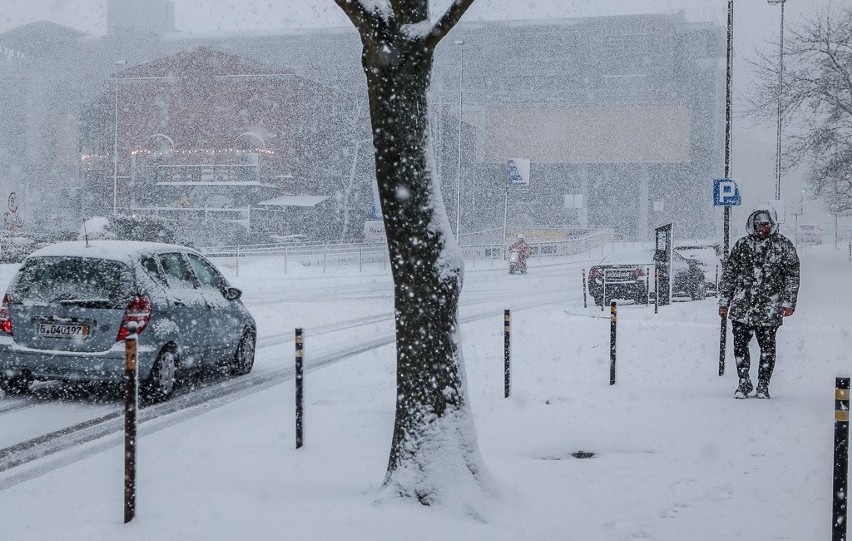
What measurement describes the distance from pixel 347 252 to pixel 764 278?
1299 inches

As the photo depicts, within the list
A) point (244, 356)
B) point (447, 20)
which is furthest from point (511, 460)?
point (244, 356)

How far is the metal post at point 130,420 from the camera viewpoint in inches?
201

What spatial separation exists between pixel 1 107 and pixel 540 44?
1876 inches

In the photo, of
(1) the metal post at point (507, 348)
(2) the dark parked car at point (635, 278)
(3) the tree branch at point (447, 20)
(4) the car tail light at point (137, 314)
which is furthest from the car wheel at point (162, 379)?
(2) the dark parked car at point (635, 278)

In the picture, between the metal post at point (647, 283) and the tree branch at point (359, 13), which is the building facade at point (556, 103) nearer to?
the metal post at point (647, 283)

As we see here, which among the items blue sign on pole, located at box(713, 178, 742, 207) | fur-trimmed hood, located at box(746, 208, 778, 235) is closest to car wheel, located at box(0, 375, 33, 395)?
fur-trimmed hood, located at box(746, 208, 778, 235)

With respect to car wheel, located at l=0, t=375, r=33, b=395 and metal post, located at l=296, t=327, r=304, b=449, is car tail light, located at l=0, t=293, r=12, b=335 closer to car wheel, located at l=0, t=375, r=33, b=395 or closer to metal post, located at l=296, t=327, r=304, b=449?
car wheel, located at l=0, t=375, r=33, b=395

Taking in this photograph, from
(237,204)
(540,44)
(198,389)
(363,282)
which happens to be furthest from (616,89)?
(198,389)

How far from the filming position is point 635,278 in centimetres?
2239

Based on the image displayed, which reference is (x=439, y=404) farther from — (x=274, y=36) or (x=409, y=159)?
(x=274, y=36)

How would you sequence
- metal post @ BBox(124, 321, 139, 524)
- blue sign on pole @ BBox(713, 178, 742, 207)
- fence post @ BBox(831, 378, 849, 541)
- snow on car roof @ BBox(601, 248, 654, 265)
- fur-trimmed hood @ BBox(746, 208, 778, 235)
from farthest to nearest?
snow on car roof @ BBox(601, 248, 654, 265) < blue sign on pole @ BBox(713, 178, 742, 207) < fur-trimmed hood @ BBox(746, 208, 778, 235) < metal post @ BBox(124, 321, 139, 524) < fence post @ BBox(831, 378, 849, 541)

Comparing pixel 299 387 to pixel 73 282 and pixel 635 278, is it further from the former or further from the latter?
pixel 635 278

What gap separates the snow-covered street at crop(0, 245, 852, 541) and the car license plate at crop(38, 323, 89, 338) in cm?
73

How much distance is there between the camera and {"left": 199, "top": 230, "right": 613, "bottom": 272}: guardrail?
37.6m
